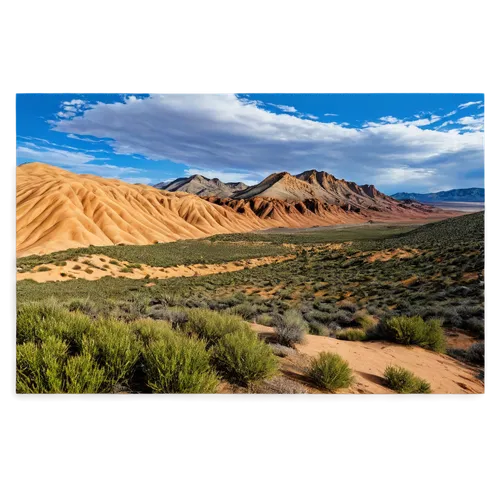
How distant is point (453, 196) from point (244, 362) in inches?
127

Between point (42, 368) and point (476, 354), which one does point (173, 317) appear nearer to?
point (42, 368)

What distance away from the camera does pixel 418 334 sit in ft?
9.95

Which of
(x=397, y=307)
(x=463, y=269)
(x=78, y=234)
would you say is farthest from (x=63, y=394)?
(x=463, y=269)

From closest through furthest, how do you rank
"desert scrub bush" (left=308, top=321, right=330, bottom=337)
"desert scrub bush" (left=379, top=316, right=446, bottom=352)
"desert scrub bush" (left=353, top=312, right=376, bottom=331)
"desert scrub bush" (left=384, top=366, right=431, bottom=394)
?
"desert scrub bush" (left=384, top=366, right=431, bottom=394) < "desert scrub bush" (left=379, top=316, right=446, bottom=352) < "desert scrub bush" (left=308, top=321, right=330, bottom=337) < "desert scrub bush" (left=353, top=312, right=376, bottom=331)

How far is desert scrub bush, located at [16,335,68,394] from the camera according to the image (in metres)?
1.80

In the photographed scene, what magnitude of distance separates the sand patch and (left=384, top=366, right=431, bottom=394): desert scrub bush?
7.54 m

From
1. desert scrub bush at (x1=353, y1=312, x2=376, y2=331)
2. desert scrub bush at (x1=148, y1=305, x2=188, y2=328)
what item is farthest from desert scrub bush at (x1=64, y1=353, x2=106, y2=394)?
desert scrub bush at (x1=353, y1=312, x2=376, y2=331)

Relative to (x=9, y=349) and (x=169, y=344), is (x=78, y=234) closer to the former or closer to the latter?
(x=9, y=349)

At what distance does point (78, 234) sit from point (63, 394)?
7.02m

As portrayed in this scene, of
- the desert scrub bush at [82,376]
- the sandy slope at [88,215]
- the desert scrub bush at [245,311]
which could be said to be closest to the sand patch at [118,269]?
the sandy slope at [88,215]

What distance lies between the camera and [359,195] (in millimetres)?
4348

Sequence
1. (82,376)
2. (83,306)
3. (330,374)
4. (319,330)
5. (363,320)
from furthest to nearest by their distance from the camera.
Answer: (363,320), (83,306), (319,330), (330,374), (82,376)

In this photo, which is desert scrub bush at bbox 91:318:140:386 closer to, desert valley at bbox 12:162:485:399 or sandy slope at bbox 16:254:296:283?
desert valley at bbox 12:162:485:399

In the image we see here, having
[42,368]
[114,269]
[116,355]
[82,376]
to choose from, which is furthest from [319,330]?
[114,269]
